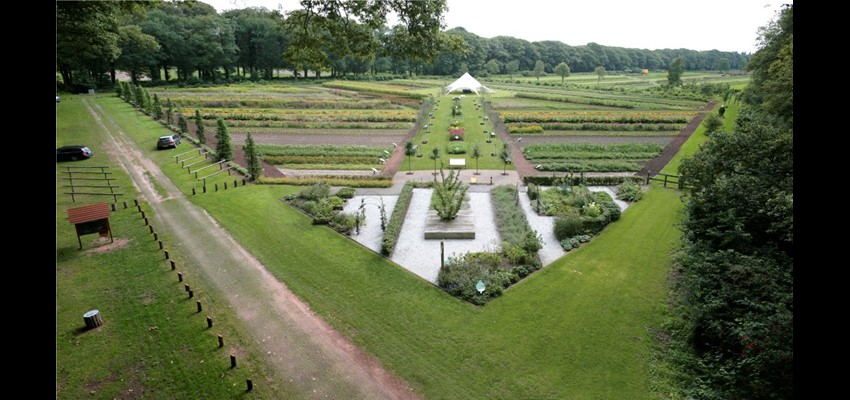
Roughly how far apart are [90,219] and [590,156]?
31.1 meters

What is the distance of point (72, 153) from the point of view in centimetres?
3128

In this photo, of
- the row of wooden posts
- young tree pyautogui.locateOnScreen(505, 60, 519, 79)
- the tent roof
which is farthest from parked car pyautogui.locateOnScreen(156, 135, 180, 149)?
young tree pyautogui.locateOnScreen(505, 60, 519, 79)

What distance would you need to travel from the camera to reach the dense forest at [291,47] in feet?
38.0

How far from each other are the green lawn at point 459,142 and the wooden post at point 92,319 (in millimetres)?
20825

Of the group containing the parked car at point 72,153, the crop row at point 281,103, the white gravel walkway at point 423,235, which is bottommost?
the white gravel walkway at point 423,235

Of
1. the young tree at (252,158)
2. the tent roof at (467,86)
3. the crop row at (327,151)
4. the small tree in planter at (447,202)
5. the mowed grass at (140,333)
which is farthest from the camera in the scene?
the tent roof at (467,86)

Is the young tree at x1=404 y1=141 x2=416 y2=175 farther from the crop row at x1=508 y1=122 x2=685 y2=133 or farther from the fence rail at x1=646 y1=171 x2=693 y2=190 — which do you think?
the fence rail at x1=646 y1=171 x2=693 y2=190

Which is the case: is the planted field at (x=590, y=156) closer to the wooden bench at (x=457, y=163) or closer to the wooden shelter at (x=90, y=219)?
the wooden bench at (x=457, y=163)

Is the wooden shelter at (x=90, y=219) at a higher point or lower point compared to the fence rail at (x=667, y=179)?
lower

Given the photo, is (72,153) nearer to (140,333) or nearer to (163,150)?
(163,150)

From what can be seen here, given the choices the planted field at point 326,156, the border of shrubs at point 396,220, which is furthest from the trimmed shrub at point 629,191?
the planted field at point 326,156

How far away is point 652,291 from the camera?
15875 millimetres
